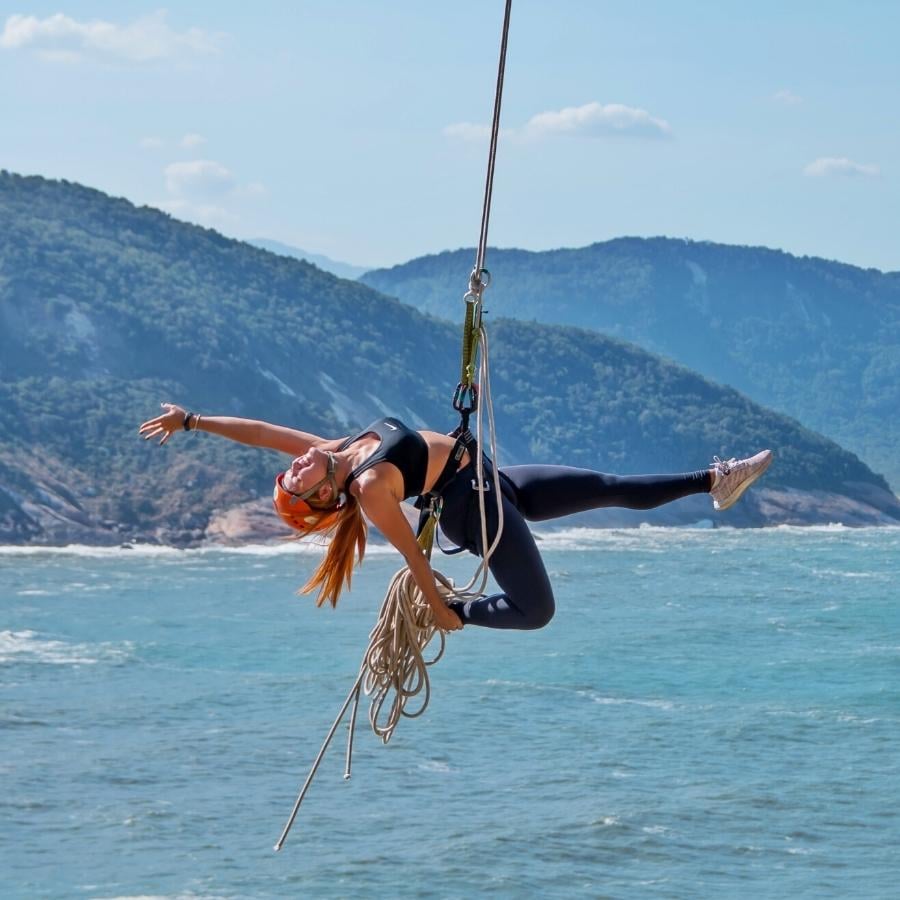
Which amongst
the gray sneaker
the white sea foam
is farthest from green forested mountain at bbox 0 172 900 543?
the gray sneaker

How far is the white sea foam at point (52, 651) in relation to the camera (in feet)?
137

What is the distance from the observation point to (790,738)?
35344 millimetres

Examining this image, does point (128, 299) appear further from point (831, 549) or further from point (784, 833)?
point (784, 833)

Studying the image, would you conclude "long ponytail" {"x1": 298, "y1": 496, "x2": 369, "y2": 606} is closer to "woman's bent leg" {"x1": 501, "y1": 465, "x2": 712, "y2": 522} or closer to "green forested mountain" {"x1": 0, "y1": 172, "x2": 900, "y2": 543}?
"woman's bent leg" {"x1": 501, "y1": 465, "x2": 712, "y2": 522}

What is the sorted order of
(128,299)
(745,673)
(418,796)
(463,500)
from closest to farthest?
1. (463,500)
2. (418,796)
3. (745,673)
4. (128,299)

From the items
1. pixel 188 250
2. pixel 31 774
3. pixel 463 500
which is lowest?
pixel 31 774

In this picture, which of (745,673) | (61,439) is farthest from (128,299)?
(745,673)

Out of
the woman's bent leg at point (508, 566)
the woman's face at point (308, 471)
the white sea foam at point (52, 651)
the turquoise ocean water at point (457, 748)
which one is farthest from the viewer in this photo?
the white sea foam at point (52, 651)

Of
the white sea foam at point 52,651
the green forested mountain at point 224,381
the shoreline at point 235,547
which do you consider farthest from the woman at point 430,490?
the green forested mountain at point 224,381

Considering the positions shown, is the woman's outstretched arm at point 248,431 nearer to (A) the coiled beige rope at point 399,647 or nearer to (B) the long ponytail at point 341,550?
(B) the long ponytail at point 341,550

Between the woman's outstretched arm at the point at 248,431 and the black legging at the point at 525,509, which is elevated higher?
the woman's outstretched arm at the point at 248,431

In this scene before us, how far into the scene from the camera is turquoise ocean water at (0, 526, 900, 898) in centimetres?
2414

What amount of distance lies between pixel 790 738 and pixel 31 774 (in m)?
15.4

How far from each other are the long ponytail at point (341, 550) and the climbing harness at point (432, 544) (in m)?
0.20
